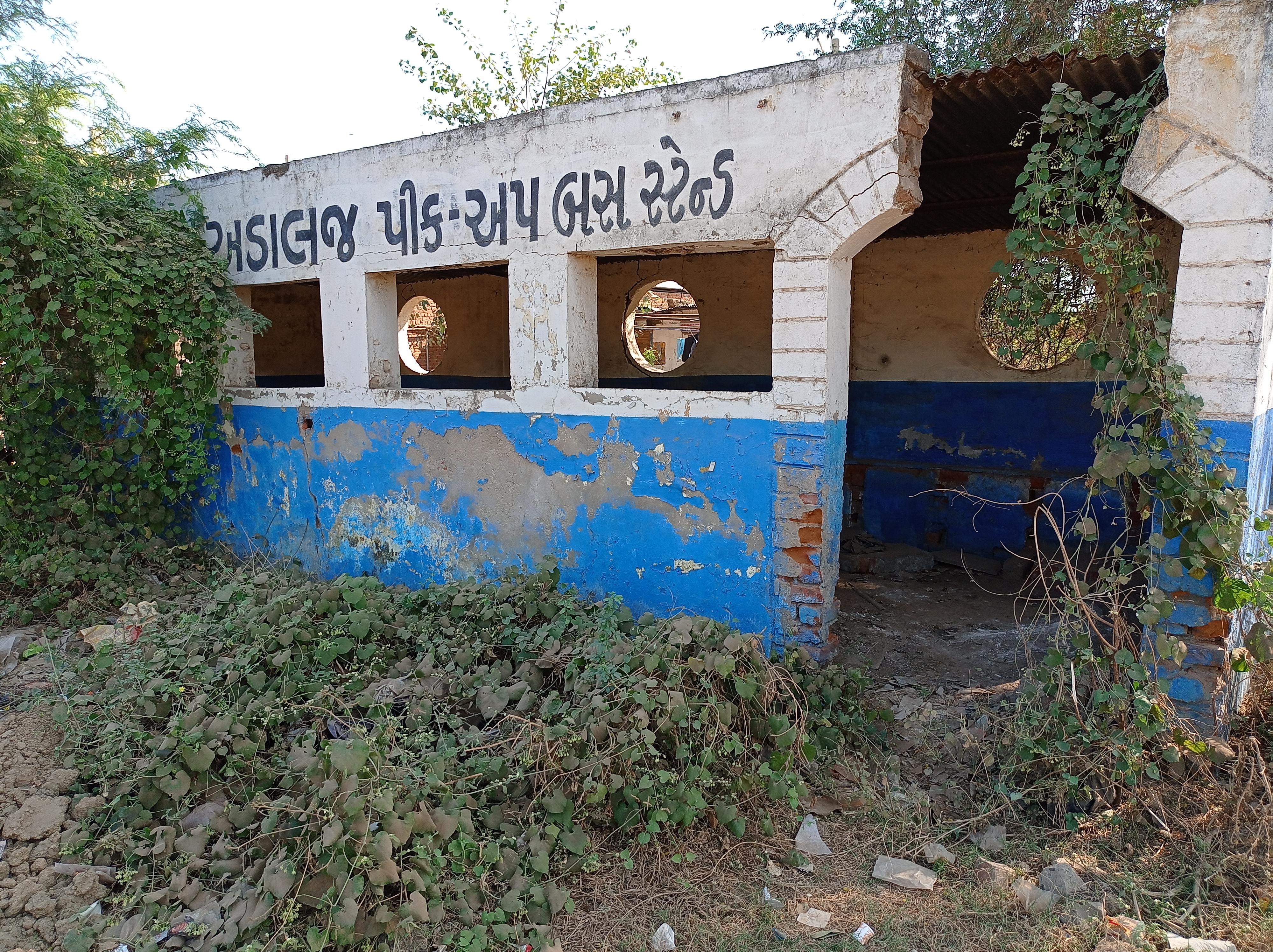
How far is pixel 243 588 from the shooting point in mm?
5480

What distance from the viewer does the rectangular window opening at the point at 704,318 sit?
873 centimetres

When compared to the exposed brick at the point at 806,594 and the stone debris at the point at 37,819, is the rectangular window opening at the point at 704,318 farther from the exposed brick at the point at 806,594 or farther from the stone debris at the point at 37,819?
the stone debris at the point at 37,819

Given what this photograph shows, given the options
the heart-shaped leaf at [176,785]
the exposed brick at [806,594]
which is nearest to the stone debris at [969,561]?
the exposed brick at [806,594]

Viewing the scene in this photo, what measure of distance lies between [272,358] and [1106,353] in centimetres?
880

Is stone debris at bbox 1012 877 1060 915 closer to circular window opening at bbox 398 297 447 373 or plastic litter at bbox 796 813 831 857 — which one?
plastic litter at bbox 796 813 831 857

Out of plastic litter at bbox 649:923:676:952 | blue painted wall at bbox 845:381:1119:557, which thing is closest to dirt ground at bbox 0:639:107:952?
plastic litter at bbox 649:923:676:952

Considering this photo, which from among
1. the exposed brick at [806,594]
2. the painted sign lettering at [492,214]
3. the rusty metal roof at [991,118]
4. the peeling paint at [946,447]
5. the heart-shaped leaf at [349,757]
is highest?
the rusty metal roof at [991,118]

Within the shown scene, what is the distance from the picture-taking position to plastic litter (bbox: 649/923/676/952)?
9.96 ft

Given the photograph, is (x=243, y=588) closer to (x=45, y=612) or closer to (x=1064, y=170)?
(x=45, y=612)

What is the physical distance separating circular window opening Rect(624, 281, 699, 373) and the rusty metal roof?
895cm

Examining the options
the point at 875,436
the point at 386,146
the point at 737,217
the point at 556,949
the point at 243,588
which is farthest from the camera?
the point at 875,436

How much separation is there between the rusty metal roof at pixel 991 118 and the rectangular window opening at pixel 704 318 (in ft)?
6.80

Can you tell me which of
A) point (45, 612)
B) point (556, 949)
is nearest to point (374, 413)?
point (45, 612)

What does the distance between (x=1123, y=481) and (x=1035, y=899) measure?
1.96 meters
